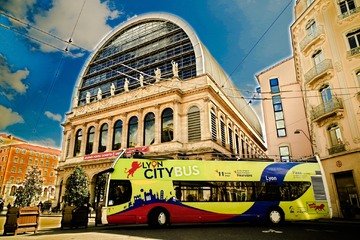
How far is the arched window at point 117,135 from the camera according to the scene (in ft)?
90.4

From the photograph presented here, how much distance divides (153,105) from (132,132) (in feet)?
13.7

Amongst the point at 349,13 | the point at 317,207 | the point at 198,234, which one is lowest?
the point at 198,234

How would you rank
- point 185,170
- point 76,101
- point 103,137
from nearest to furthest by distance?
point 185,170
point 103,137
point 76,101

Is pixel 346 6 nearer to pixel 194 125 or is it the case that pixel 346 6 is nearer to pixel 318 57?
pixel 318 57

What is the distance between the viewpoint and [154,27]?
107ft

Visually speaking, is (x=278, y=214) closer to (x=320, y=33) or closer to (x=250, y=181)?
(x=250, y=181)

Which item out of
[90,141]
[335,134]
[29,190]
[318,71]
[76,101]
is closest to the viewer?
[335,134]

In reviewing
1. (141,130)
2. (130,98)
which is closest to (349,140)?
(141,130)

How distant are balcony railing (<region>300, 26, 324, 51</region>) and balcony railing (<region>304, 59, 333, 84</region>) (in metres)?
2.47

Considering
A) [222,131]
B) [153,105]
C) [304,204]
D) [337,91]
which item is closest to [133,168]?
[304,204]

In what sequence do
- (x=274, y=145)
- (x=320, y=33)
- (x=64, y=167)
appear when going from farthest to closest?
(x=274, y=145) < (x=64, y=167) < (x=320, y=33)

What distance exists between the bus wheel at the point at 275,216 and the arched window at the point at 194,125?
36.3 ft

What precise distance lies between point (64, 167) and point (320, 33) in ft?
105

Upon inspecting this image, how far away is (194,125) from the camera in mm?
23344
